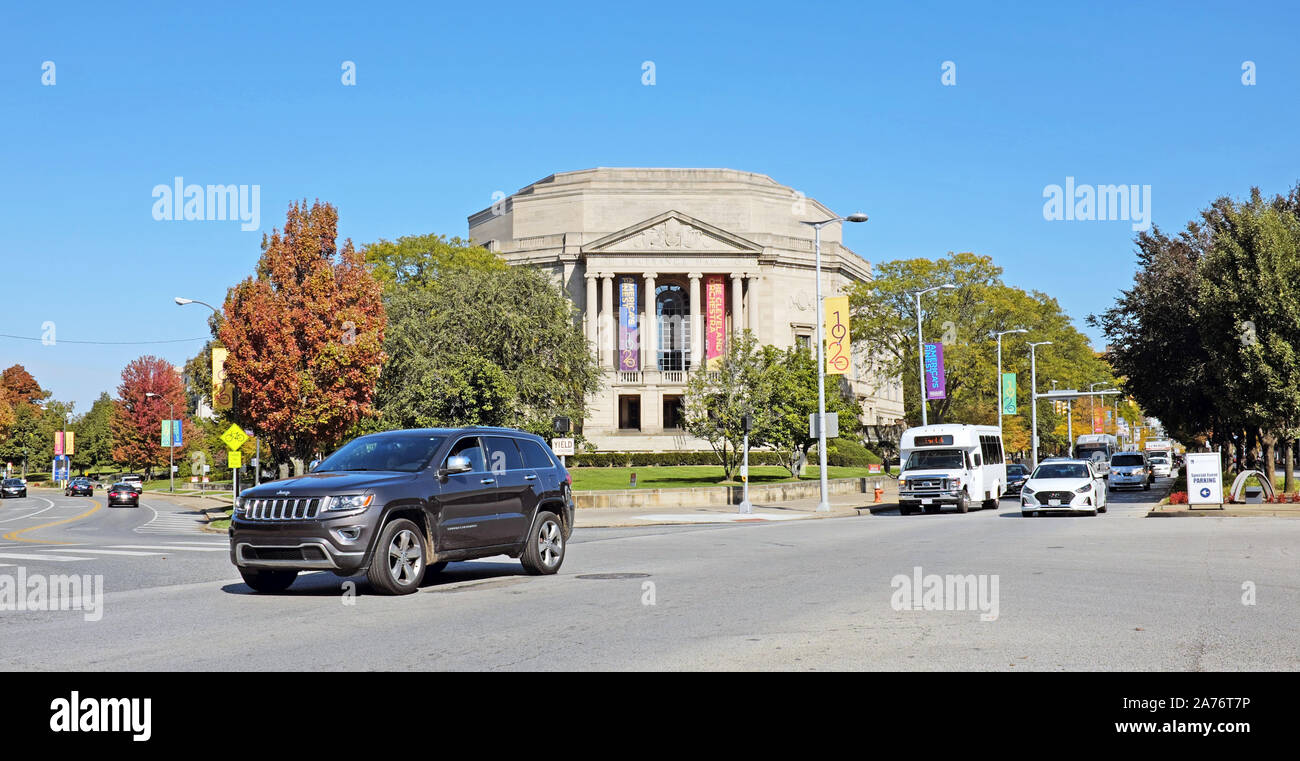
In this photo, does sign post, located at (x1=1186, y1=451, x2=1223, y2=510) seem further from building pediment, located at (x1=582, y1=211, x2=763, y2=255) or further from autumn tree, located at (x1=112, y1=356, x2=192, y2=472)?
autumn tree, located at (x1=112, y1=356, x2=192, y2=472)

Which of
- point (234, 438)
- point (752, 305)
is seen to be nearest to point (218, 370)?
point (234, 438)

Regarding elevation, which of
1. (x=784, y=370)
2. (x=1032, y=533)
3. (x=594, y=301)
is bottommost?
(x=1032, y=533)

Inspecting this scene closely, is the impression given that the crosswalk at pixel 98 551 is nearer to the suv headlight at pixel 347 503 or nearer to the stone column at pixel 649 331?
the suv headlight at pixel 347 503

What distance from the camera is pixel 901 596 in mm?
11867

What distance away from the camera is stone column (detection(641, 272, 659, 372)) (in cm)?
8169

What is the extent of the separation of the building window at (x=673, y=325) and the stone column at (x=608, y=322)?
486 centimetres

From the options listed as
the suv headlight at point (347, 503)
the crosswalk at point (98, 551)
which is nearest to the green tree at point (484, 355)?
the crosswalk at point (98, 551)

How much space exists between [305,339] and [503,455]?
26.6 metres

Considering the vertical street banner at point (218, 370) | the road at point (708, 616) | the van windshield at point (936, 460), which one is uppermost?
the vertical street banner at point (218, 370)

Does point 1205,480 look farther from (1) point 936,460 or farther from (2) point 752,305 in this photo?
(2) point 752,305

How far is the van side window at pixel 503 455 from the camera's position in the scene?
13746 mm
